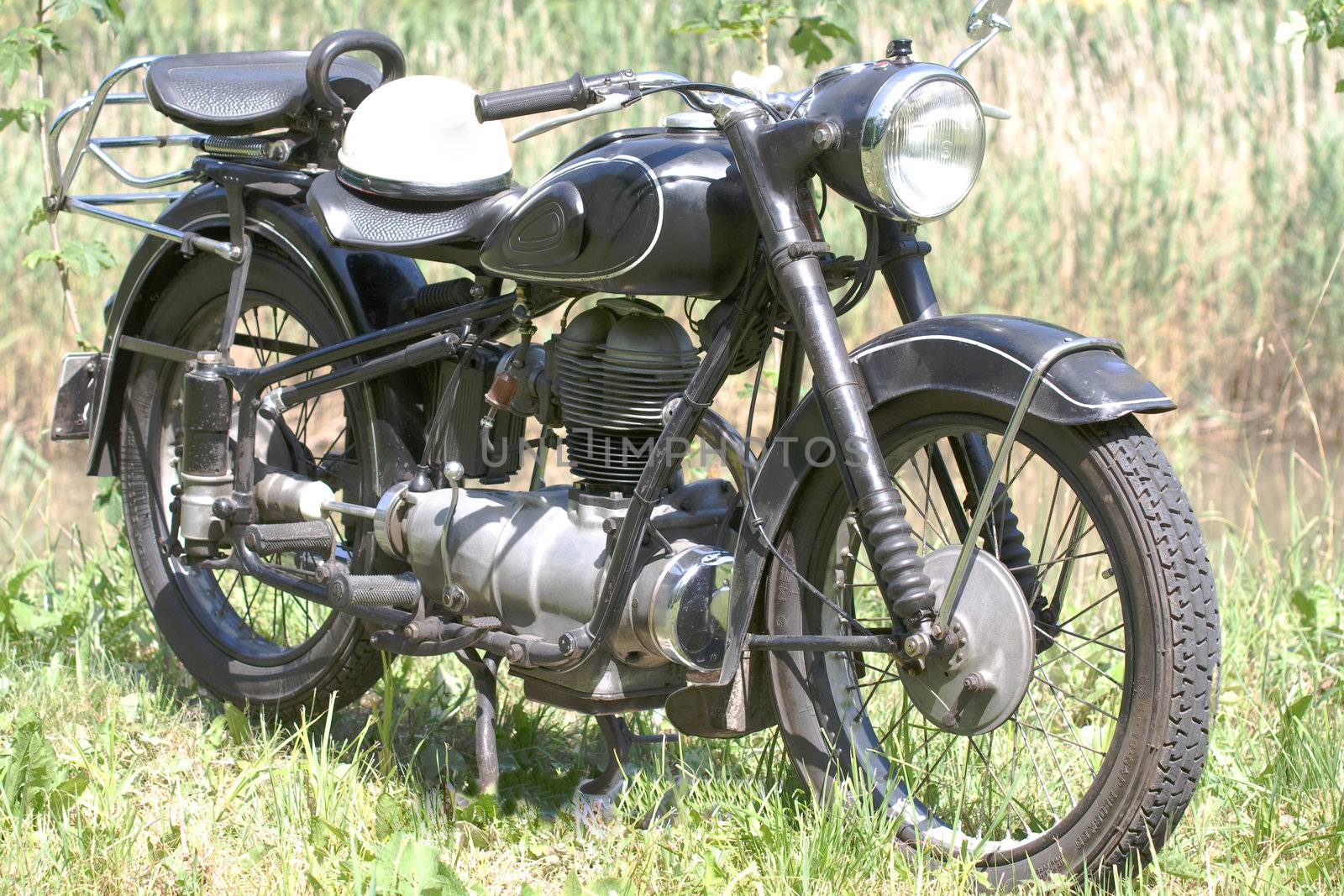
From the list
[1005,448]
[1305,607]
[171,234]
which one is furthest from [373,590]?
[1305,607]

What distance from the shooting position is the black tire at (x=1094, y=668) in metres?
2.10

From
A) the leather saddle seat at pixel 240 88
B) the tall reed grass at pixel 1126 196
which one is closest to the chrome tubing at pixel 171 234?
the leather saddle seat at pixel 240 88

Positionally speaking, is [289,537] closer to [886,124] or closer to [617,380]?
[617,380]

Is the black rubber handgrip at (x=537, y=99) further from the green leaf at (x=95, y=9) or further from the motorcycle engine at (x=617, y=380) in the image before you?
the green leaf at (x=95, y=9)

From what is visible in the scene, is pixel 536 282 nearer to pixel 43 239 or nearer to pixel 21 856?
pixel 21 856

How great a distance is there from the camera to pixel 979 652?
2.28 meters

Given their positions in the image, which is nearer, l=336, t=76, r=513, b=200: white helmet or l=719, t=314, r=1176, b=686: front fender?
l=719, t=314, r=1176, b=686: front fender

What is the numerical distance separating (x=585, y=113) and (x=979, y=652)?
1016 millimetres

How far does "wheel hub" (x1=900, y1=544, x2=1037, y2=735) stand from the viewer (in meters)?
2.24

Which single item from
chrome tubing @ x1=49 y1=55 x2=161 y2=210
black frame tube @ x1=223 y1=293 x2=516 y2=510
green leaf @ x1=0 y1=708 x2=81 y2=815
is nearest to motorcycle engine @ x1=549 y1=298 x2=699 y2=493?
black frame tube @ x1=223 y1=293 x2=516 y2=510

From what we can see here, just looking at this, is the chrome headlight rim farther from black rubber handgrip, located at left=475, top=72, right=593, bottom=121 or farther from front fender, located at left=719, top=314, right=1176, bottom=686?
black rubber handgrip, located at left=475, top=72, right=593, bottom=121

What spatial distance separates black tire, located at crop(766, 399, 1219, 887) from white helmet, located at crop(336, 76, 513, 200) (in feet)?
3.08

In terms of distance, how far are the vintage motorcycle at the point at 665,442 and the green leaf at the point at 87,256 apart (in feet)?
1.45

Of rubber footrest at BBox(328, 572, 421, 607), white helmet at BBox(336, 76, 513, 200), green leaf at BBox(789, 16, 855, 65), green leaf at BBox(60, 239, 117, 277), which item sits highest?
green leaf at BBox(789, 16, 855, 65)
